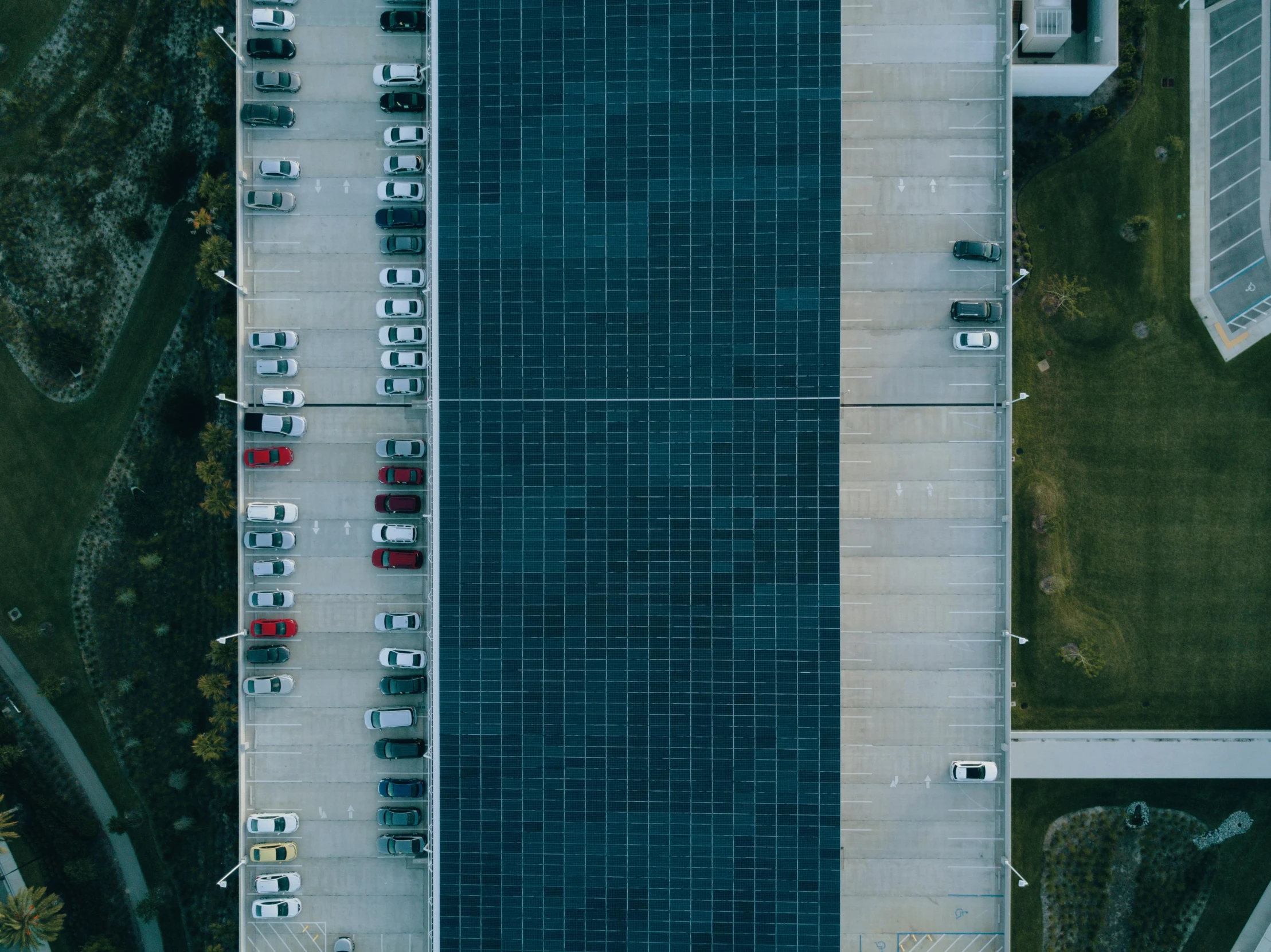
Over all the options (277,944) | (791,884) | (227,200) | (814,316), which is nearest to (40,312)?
(227,200)

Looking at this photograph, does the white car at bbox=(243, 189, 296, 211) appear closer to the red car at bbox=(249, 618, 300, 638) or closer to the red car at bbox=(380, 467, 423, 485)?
the red car at bbox=(380, 467, 423, 485)

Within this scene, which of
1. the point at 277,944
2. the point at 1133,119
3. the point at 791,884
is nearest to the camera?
the point at 791,884

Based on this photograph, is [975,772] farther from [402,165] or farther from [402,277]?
[402,165]

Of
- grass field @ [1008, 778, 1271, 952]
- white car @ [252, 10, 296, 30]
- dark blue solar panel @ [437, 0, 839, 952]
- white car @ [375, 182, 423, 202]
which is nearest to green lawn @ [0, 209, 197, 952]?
white car @ [252, 10, 296, 30]

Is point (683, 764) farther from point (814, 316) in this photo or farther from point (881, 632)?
point (814, 316)

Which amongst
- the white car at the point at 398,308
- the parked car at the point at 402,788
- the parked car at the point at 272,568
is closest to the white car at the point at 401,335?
the white car at the point at 398,308
